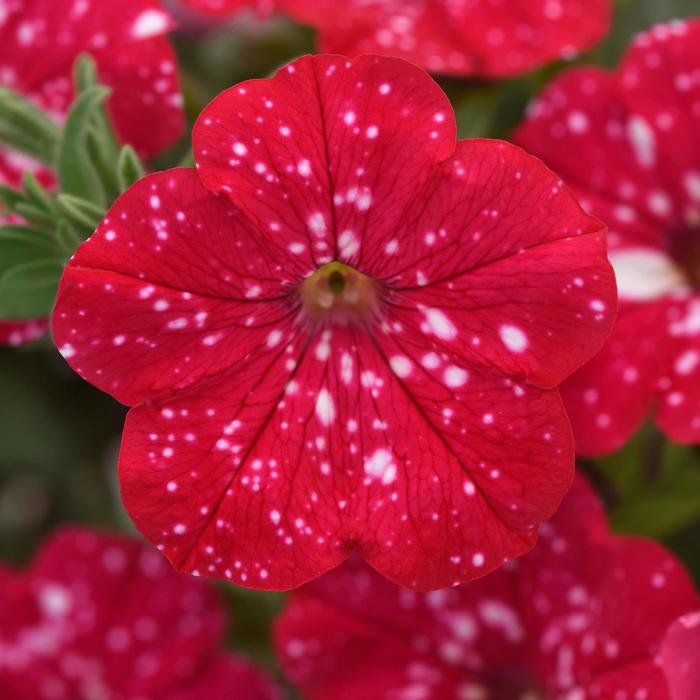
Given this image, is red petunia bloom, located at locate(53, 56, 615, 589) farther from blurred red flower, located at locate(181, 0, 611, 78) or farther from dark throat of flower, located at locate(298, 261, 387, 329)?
blurred red flower, located at locate(181, 0, 611, 78)

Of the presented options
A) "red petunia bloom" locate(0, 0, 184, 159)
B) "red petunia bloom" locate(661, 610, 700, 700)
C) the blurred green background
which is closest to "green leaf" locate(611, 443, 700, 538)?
the blurred green background

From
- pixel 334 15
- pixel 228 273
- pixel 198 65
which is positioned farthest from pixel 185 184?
pixel 198 65

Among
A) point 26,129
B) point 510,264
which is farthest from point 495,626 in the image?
point 26,129

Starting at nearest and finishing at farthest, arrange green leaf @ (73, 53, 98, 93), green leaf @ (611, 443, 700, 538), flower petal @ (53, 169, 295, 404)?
flower petal @ (53, 169, 295, 404), green leaf @ (73, 53, 98, 93), green leaf @ (611, 443, 700, 538)

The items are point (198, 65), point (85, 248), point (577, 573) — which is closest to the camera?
point (85, 248)

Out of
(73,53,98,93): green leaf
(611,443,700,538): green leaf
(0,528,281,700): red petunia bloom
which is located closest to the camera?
(73,53,98,93): green leaf

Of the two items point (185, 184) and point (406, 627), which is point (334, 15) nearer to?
A: point (185, 184)
